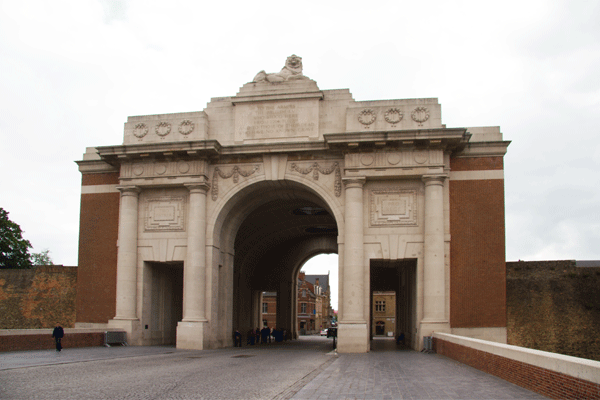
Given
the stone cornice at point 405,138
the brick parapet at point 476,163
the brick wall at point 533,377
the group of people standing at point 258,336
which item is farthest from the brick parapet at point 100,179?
the brick wall at point 533,377

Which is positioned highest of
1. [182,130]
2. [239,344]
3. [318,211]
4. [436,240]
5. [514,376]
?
[182,130]

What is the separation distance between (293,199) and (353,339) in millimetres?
9887

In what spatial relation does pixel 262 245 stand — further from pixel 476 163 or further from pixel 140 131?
pixel 476 163

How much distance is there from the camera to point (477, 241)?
26.8 metres

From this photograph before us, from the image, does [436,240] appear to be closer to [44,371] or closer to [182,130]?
[182,130]

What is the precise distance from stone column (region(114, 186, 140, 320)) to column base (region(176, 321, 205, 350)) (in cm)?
294

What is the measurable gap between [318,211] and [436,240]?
12419 millimetres

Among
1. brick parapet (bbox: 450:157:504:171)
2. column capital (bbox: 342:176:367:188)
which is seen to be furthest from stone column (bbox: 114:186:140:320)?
brick parapet (bbox: 450:157:504:171)

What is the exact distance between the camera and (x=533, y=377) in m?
11.1

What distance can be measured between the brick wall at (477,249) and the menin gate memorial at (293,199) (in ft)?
0.16

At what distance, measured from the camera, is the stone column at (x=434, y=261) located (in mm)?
25484

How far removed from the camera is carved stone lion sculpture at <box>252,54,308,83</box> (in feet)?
96.3

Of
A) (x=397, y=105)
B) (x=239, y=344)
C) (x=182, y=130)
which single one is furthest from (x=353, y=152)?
(x=239, y=344)

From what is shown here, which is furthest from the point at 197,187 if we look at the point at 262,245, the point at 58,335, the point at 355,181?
the point at 262,245
